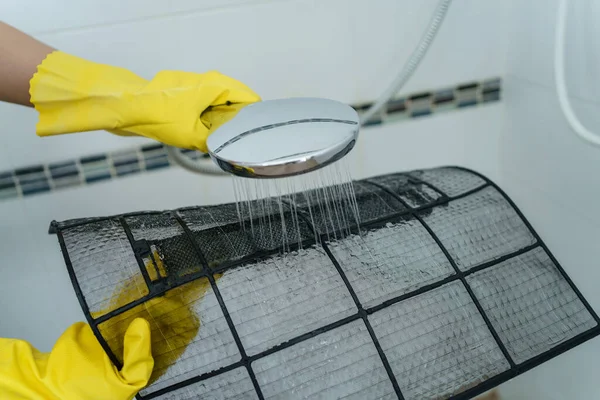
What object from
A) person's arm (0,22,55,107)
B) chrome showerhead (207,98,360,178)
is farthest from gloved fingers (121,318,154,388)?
person's arm (0,22,55,107)

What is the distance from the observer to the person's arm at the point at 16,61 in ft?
2.03

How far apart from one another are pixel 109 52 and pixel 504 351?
71 cm

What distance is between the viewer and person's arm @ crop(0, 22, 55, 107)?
618mm

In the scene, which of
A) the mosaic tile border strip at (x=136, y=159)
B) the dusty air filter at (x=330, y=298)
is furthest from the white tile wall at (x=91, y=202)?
the dusty air filter at (x=330, y=298)

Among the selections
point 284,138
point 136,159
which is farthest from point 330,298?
point 136,159

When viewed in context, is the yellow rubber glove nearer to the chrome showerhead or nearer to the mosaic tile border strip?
the chrome showerhead

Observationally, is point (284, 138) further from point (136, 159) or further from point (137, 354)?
point (136, 159)

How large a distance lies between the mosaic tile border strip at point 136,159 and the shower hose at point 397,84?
6 centimetres

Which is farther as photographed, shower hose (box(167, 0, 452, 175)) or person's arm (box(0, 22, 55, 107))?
shower hose (box(167, 0, 452, 175))

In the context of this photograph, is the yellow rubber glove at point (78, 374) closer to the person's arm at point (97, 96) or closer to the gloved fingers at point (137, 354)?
the gloved fingers at point (137, 354)

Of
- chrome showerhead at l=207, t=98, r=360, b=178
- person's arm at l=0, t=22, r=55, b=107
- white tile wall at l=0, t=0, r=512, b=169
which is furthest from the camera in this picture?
white tile wall at l=0, t=0, r=512, b=169

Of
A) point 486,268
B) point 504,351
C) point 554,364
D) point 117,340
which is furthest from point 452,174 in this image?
point 117,340

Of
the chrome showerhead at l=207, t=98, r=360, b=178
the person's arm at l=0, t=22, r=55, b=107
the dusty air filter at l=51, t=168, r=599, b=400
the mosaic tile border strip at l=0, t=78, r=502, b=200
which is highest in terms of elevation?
the person's arm at l=0, t=22, r=55, b=107

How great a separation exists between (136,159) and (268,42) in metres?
0.30
